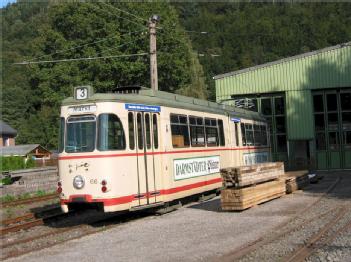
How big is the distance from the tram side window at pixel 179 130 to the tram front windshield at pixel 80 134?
2.85 meters

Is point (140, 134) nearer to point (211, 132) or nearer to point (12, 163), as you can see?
point (211, 132)

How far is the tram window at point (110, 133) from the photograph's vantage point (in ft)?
41.5

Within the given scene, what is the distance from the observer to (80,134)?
1297cm

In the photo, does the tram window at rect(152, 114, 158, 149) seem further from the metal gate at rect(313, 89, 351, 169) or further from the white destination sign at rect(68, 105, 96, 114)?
the metal gate at rect(313, 89, 351, 169)

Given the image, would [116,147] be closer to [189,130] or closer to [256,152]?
[189,130]

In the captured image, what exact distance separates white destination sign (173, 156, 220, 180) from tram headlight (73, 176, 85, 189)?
10.1ft

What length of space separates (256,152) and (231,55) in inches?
3150

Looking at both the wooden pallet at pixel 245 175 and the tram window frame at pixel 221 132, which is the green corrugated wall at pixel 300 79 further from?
the wooden pallet at pixel 245 175

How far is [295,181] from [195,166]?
5331 mm

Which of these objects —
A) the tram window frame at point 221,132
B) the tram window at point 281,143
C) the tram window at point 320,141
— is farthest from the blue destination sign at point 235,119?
the tram window at point 320,141

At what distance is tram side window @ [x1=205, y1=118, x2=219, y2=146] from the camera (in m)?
17.7

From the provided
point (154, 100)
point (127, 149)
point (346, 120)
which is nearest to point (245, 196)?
point (154, 100)

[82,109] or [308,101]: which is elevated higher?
[308,101]

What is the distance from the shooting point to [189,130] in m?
16.1
